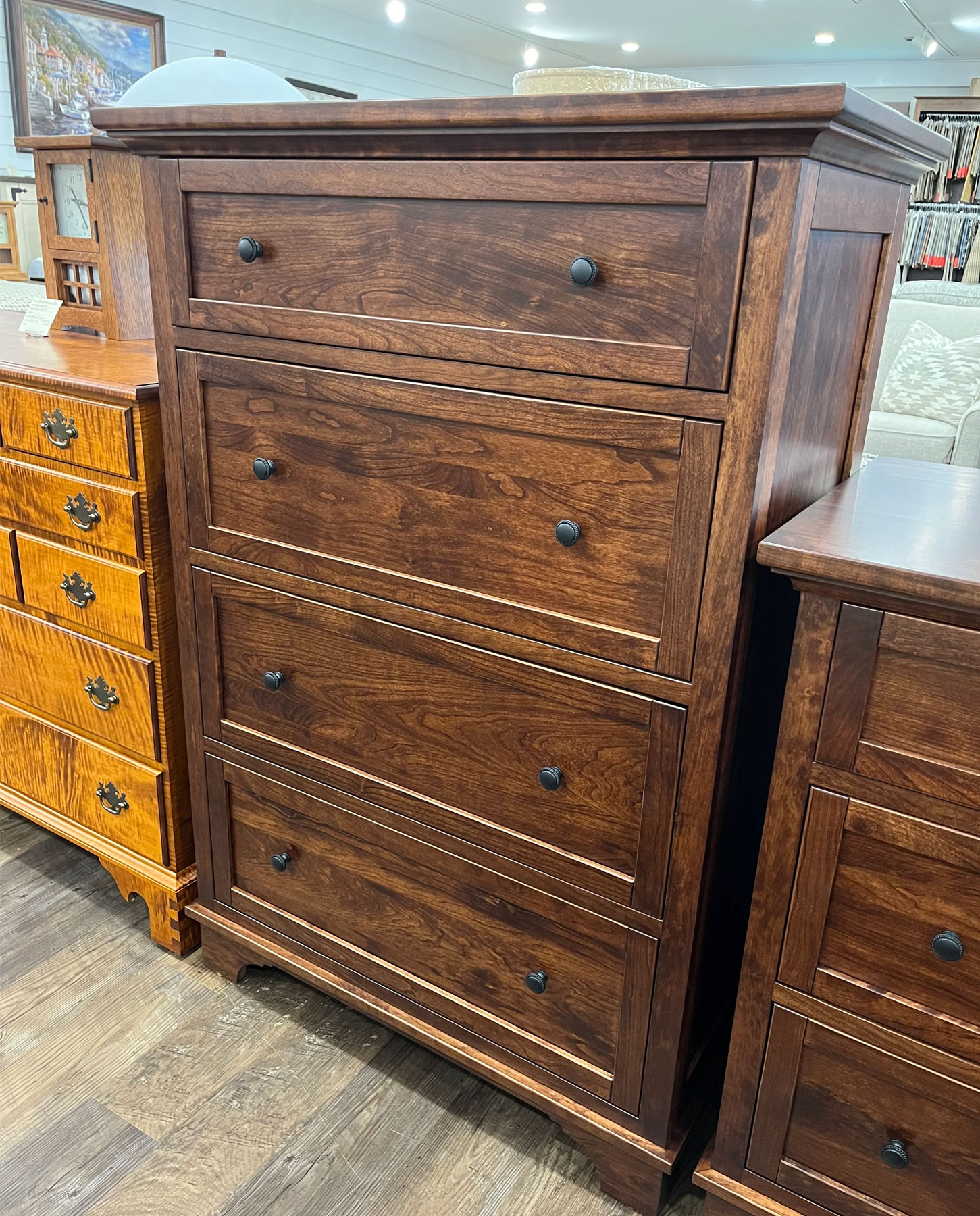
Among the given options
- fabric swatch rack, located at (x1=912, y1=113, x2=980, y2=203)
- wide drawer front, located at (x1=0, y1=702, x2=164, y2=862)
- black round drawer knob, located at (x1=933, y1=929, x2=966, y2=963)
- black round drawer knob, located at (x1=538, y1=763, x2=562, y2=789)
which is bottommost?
wide drawer front, located at (x1=0, y1=702, x2=164, y2=862)

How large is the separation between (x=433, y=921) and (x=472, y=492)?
0.60m

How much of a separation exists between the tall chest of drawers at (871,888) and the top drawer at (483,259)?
0.25 metres

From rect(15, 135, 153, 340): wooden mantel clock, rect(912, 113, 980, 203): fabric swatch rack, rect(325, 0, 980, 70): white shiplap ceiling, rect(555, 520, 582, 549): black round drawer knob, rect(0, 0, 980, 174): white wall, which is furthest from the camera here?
rect(325, 0, 980, 70): white shiplap ceiling

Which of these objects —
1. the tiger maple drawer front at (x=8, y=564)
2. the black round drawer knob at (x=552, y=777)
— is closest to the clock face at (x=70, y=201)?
the tiger maple drawer front at (x=8, y=564)

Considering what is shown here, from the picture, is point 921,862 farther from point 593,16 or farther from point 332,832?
point 593,16

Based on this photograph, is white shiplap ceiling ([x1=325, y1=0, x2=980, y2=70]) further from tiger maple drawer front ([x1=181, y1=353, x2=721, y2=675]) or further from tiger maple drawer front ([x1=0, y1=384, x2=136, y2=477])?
tiger maple drawer front ([x1=181, y1=353, x2=721, y2=675])

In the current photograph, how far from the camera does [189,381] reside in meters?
1.22

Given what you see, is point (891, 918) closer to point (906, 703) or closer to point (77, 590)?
point (906, 703)

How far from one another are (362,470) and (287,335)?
0.18 m

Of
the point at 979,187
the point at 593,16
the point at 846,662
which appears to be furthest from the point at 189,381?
the point at 593,16

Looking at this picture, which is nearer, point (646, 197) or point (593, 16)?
point (646, 197)

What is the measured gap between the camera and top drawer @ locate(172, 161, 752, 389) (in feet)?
2.73

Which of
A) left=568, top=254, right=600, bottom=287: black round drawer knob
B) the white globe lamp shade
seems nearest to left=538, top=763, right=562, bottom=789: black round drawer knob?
left=568, top=254, right=600, bottom=287: black round drawer knob

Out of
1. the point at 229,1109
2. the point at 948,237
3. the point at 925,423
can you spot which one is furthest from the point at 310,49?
the point at 229,1109
